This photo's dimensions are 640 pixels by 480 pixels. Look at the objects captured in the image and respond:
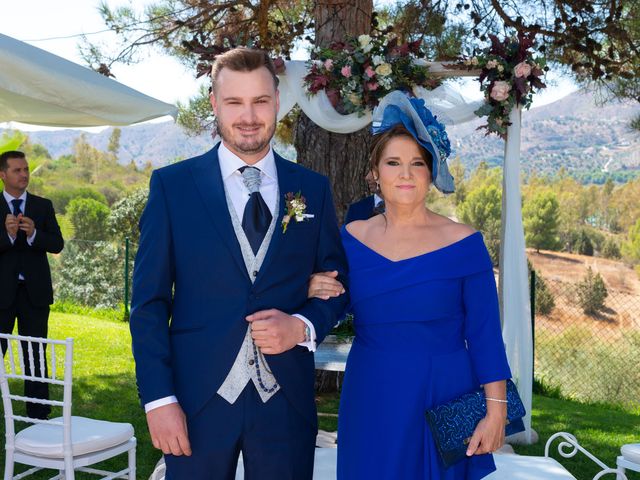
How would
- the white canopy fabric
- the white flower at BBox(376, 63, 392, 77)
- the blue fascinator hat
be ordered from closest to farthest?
the blue fascinator hat
the white canopy fabric
the white flower at BBox(376, 63, 392, 77)

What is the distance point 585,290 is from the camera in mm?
20656

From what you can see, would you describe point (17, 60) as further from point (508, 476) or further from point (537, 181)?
point (537, 181)

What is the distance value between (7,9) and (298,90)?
42293 millimetres

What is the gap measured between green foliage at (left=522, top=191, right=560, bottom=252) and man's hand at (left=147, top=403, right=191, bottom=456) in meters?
25.7

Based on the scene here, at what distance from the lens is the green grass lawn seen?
5.34 m

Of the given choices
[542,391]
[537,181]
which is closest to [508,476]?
[542,391]

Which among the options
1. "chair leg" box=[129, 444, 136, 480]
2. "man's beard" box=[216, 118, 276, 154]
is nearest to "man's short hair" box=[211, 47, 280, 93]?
"man's beard" box=[216, 118, 276, 154]

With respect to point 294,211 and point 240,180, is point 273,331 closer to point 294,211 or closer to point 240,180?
point 294,211

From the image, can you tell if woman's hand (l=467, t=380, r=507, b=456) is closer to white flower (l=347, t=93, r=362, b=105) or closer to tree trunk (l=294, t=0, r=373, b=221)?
white flower (l=347, t=93, r=362, b=105)

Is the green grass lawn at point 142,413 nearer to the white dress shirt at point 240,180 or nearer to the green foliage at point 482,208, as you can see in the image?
the white dress shirt at point 240,180

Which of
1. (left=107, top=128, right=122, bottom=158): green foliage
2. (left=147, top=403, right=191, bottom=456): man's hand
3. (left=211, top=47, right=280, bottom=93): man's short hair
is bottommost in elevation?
(left=147, top=403, right=191, bottom=456): man's hand

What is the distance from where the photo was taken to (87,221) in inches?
973

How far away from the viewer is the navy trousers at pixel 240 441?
6.55 ft

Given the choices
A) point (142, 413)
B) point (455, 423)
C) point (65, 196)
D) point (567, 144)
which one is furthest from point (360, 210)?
point (567, 144)
